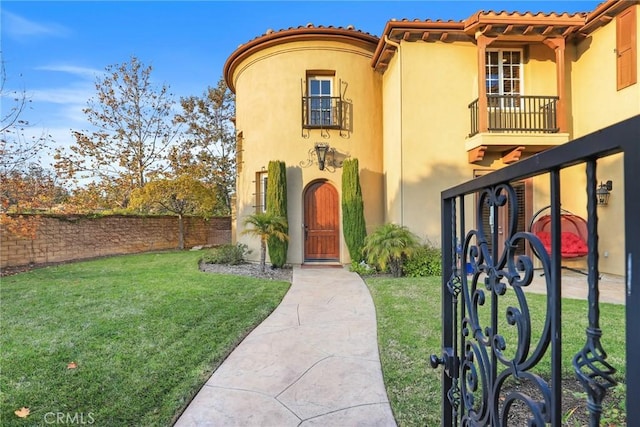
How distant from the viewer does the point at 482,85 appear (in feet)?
25.6

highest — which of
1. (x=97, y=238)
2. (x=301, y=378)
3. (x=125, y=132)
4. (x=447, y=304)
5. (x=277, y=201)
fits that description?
(x=125, y=132)

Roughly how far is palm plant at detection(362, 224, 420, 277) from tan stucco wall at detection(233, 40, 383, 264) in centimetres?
196

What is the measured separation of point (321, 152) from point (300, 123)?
42.8 inches

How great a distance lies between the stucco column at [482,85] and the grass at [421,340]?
4.04 metres

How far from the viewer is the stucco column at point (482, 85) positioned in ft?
25.5

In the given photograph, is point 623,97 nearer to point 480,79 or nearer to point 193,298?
point 480,79

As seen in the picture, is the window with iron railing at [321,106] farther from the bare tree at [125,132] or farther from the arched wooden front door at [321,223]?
the bare tree at [125,132]

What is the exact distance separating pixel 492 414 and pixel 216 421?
6.54 ft

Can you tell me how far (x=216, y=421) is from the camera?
7.92 feet

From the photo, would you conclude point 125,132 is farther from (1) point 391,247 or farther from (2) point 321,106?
(1) point 391,247

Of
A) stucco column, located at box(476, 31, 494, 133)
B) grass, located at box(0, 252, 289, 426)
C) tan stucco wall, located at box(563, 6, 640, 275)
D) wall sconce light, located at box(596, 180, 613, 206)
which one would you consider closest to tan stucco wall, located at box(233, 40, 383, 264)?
stucco column, located at box(476, 31, 494, 133)

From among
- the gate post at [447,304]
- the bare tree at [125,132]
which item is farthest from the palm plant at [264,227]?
the bare tree at [125,132]

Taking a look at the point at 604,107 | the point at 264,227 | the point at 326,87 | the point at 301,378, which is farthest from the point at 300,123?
the point at 301,378

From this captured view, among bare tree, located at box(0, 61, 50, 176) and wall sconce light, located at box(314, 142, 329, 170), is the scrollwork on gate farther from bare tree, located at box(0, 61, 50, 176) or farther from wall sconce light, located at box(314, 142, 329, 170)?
bare tree, located at box(0, 61, 50, 176)
